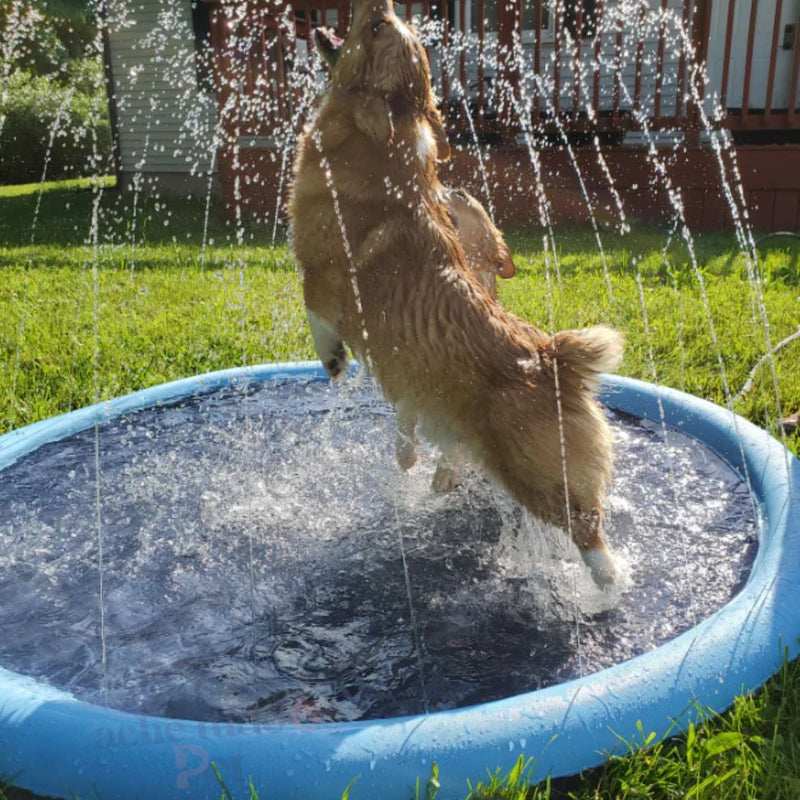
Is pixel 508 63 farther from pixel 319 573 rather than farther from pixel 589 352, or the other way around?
pixel 319 573

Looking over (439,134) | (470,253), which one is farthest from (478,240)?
(439,134)

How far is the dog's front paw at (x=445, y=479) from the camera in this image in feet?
10.7

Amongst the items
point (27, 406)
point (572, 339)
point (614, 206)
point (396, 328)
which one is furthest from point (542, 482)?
point (614, 206)

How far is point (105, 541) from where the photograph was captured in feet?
9.10

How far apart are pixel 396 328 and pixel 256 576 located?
94 centimetres

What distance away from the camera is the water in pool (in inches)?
84.3

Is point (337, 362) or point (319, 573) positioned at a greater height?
point (337, 362)

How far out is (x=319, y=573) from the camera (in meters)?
2.67

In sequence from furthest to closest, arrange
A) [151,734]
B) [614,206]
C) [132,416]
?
[614,206], [132,416], [151,734]

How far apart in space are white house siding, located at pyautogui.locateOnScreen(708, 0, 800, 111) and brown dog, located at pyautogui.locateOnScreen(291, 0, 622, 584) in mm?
10485

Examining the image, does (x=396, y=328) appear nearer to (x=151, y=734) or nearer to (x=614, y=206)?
(x=151, y=734)

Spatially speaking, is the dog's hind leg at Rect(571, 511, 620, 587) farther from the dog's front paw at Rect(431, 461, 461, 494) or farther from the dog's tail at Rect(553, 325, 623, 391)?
the dog's front paw at Rect(431, 461, 461, 494)

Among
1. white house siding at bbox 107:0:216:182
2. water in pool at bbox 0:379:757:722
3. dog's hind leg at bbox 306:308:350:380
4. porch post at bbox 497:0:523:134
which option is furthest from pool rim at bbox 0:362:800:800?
white house siding at bbox 107:0:216:182

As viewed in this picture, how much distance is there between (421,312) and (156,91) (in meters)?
14.1
